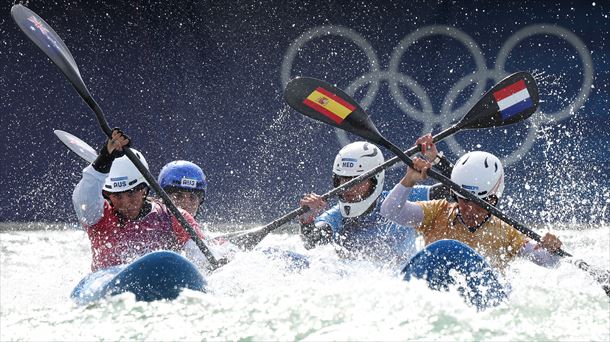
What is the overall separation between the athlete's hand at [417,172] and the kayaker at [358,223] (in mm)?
628

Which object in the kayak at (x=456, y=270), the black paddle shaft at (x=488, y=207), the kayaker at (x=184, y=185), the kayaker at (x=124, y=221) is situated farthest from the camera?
the kayaker at (x=184, y=185)

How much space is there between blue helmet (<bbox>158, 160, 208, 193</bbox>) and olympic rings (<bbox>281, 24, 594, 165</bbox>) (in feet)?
10.6

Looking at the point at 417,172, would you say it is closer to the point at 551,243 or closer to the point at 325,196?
the point at 325,196

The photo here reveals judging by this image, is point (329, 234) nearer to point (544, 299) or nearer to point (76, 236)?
point (544, 299)

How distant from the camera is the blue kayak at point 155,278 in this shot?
6.25 m

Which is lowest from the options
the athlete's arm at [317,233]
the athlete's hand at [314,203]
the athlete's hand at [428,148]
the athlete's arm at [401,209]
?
the athlete's arm at [317,233]

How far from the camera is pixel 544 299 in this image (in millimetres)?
6457

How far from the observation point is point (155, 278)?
6.27 meters

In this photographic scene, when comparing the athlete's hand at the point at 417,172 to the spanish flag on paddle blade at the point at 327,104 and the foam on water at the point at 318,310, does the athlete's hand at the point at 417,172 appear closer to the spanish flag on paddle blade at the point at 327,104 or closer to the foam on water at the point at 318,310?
the foam on water at the point at 318,310

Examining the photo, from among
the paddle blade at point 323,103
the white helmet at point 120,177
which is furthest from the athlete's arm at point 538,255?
the white helmet at point 120,177

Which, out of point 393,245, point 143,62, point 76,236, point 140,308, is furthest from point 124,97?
point 140,308

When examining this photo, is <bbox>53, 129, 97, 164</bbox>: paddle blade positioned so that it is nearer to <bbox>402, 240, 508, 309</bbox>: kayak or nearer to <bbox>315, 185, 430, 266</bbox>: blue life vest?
<bbox>315, 185, 430, 266</bbox>: blue life vest

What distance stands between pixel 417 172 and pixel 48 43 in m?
2.46

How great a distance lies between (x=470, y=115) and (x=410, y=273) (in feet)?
5.63
